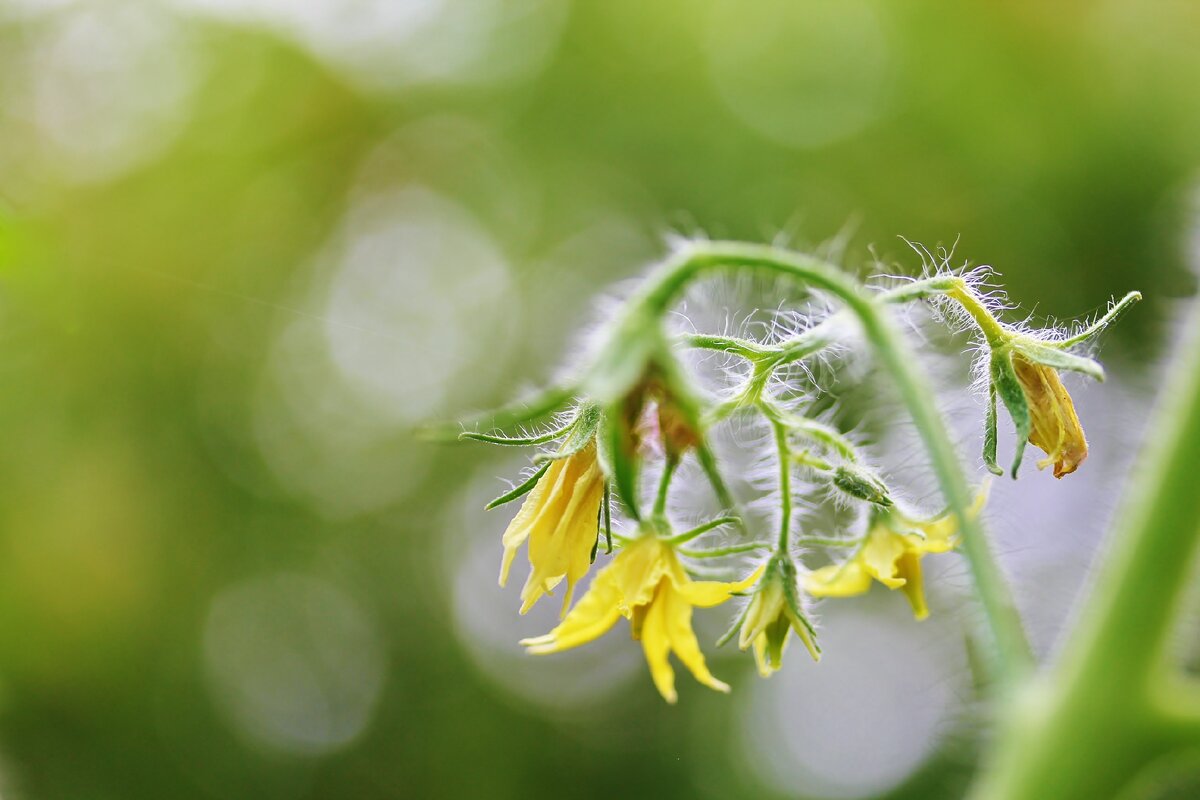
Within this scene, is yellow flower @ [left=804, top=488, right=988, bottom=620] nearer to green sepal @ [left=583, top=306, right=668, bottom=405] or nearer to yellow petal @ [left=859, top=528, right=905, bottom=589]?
yellow petal @ [left=859, top=528, right=905, bottom=589]

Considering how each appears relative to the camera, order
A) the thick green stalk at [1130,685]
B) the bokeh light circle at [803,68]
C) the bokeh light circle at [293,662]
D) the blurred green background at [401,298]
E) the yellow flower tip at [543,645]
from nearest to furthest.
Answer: the thick green stalk at [1130,685] < the yellow flower tip at [543,645] < the blurred green background at [401,298] < the bokeh light circle at [803,68] < the bokeh light circle at [293,662]

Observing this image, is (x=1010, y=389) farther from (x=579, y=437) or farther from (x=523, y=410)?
(x=523, y=410)

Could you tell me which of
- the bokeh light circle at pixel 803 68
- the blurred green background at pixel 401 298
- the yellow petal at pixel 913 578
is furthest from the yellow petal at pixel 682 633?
the bokeh light circle at pixel 803 68

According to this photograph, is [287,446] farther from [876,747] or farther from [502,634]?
[876,747]

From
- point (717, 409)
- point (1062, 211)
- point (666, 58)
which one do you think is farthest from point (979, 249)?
point (717, 409)

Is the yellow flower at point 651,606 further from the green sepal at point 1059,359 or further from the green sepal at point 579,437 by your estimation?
the green sepal at point 1059,359
